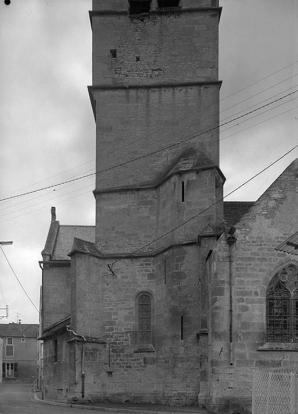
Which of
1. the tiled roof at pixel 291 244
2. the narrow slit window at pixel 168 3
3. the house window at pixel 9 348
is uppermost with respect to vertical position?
the narrow slit window at pixel 168 3

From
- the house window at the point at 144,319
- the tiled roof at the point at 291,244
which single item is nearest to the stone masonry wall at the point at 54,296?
the house window at the point at 144,319

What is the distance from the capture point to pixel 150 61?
1201 inches

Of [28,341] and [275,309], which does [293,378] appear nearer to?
[275,309]

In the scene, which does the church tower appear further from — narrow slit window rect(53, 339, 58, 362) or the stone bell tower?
narrow slit window rect(53, 339, 58, 362)

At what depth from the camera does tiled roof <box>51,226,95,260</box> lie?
40247 mm

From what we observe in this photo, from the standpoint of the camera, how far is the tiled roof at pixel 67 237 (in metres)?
40.2

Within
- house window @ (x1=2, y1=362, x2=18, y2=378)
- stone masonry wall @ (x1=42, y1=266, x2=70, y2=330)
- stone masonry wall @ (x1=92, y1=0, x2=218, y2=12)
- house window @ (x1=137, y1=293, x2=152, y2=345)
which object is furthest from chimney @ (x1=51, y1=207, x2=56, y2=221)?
house window @ (x1=2, y1=362, x2=18, y2=378)

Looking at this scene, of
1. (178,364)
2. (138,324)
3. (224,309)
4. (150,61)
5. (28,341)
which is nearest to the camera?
(224,309)

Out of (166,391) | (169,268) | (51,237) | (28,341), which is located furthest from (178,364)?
(28,341)

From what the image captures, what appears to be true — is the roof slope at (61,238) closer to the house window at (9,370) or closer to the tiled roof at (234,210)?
the tiled roof at (234,210)

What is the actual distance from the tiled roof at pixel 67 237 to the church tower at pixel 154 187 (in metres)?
11.2

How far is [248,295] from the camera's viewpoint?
22.5 m

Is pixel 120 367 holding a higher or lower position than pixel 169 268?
lower

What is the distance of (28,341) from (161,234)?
220ft
